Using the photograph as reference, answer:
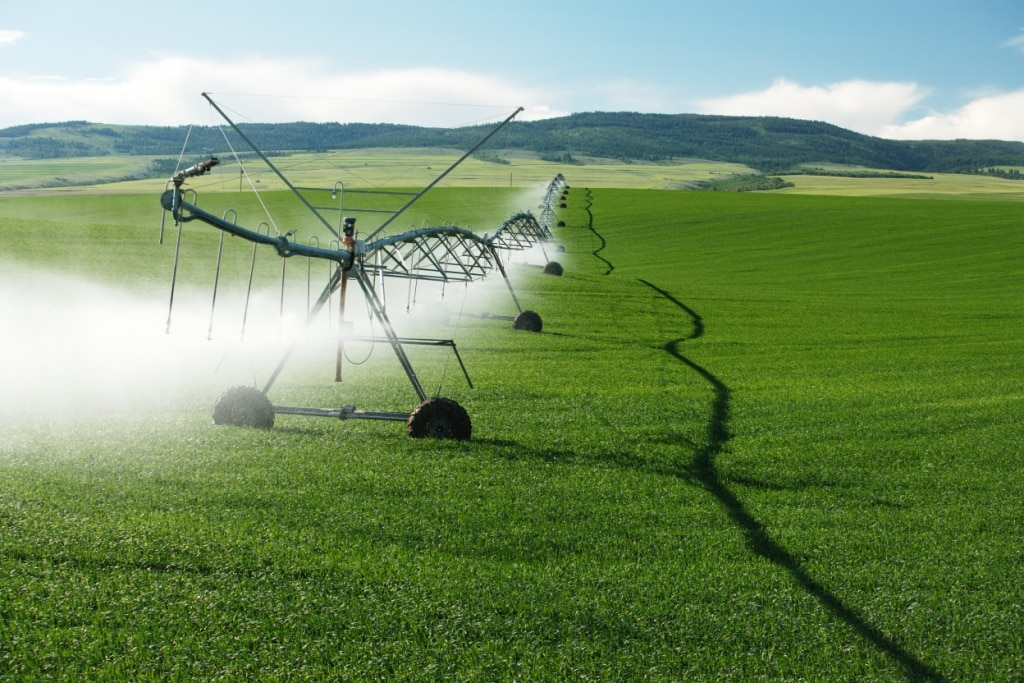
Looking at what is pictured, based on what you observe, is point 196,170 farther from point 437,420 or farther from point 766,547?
point 766,547

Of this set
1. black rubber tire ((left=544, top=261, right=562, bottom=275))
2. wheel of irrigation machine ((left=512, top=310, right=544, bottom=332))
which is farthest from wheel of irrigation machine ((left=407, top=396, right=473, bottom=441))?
black rubber tire ((left=544, top=261, right=562, bottom=275))

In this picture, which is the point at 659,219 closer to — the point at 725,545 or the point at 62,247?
the point at 62,247

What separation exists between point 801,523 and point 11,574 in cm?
643

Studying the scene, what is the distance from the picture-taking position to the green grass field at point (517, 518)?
18.4 ft

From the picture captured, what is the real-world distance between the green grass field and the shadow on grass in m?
0.03

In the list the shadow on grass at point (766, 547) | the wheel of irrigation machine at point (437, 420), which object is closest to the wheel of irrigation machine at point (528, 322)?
the shadow on grass at point (766, 547)

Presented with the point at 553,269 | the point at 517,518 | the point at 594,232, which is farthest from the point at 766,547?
the point at 594,232

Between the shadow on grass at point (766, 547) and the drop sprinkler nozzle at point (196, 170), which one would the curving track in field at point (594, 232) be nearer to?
the shadow on grass at point (766, 547)

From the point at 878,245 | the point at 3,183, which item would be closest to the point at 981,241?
the point at 878,245

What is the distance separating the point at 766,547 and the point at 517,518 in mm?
2131

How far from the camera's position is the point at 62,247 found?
30.1 metres

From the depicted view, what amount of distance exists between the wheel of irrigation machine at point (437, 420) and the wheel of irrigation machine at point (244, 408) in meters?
1.72

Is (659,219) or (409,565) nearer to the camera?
(409,565)

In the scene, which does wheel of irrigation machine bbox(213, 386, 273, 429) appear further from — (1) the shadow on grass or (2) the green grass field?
(1) the shadow on grass
